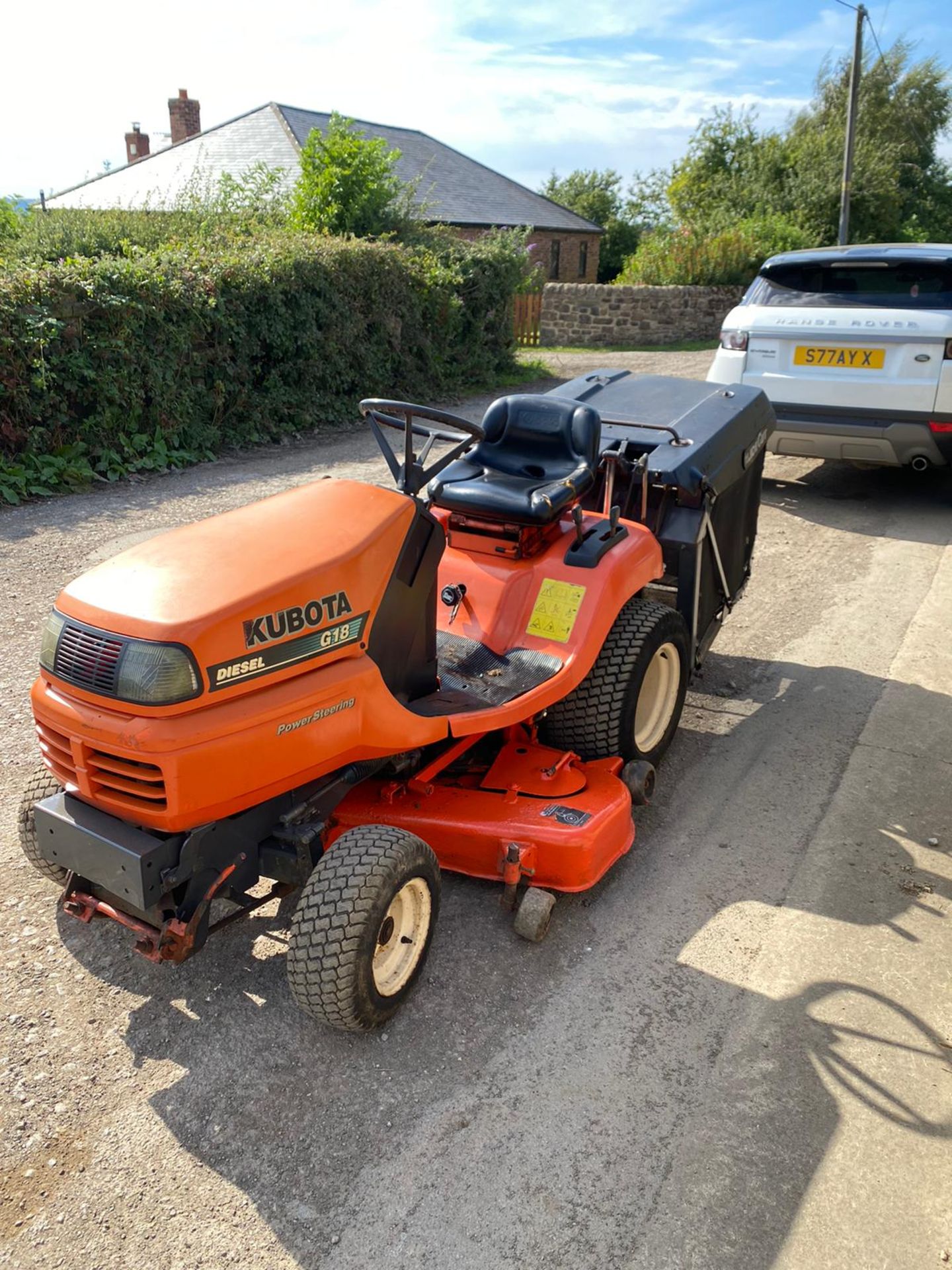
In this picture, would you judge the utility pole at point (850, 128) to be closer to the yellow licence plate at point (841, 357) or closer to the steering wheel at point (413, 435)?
the yellow licence plate at point (841, 357)

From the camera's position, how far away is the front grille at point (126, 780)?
96.3 inches

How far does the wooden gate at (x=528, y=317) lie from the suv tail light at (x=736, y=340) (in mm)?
11596

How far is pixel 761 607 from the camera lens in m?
6.00

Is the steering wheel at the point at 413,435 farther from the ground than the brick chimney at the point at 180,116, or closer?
closer

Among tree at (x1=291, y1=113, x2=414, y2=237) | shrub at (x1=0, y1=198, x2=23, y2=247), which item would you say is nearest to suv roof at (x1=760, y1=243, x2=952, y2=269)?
shrub at (x1=0, y1=198, x2=23, y2=247)

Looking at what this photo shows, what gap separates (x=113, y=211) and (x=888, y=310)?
932cm

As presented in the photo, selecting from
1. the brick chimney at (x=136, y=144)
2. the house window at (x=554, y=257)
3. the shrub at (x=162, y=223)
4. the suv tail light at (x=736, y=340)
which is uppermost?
the brick chimney at (x=136, y=144)

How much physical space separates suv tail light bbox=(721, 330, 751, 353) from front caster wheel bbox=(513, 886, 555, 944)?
18.6ft

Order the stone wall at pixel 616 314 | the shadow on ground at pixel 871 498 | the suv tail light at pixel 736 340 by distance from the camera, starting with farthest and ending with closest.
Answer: the stone wall at pixel 616 314, the suv tail light at pixel 736 340, the shadow on ground at pixel 871 498

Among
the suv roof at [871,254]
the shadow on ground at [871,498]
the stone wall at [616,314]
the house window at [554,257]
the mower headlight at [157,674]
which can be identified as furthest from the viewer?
the house window at [554,257]

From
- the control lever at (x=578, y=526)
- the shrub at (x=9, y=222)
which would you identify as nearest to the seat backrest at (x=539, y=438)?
the control lever at (x=578, y=526)

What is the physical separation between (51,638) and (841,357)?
6183mm

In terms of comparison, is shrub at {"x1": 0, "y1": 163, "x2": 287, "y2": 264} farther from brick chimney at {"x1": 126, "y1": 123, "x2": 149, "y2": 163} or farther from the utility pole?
brick chimney at {"x1": 126, "y1": 123, "x2": 149, "y2": 163}

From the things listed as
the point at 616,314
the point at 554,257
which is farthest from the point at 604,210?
the point at 616,314
